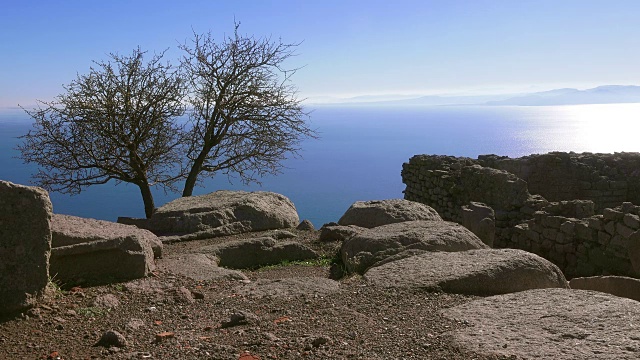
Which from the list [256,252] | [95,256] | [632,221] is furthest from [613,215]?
[95,256]

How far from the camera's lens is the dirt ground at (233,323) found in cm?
420

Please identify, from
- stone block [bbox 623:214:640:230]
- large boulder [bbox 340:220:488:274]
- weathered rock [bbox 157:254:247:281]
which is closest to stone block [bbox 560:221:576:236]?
stone block [bbox 623:214:640:230]

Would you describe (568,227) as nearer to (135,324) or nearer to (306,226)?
(306,226)

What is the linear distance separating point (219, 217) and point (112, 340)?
6453 millimetres

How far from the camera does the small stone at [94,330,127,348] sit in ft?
14.3

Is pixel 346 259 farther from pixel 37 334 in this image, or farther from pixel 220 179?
pixel 220 179

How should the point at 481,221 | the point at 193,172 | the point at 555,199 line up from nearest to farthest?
the point at 481,221, the point at 193,172, the point at 555,199

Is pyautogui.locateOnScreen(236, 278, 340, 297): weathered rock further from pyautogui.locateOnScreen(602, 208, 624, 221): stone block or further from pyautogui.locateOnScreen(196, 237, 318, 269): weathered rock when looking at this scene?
pyautogui.locateOnScreen(602, 208, 624, 221): stone block

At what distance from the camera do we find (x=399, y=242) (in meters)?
7.69

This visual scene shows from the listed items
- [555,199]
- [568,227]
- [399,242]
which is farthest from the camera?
[555,199]

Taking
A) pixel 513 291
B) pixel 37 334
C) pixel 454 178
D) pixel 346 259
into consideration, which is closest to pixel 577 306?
pixel 513 291

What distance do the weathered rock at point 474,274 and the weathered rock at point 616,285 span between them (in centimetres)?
129

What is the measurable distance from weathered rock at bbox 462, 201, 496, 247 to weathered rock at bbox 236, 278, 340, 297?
5.53 meters

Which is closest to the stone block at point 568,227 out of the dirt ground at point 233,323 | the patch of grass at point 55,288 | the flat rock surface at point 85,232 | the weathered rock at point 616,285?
the weathered rock at point 616,285
